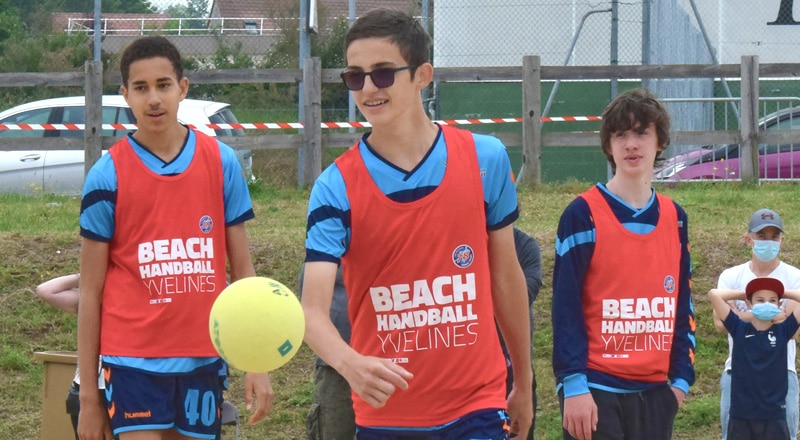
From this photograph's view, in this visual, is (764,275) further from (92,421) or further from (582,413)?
(92,421)

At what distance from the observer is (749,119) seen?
1437 cm

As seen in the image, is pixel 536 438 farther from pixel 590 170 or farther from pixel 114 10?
pixel 114 10

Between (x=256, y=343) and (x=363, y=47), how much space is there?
1062 mm

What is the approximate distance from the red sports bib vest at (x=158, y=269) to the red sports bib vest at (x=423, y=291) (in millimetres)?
1174

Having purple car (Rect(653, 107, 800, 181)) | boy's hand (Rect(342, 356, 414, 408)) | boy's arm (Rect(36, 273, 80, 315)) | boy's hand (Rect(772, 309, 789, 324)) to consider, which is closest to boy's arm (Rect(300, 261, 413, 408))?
boy's hand (Rect(342, 356, 414, 408))

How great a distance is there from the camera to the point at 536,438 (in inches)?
343

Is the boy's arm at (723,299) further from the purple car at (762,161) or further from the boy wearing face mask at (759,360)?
the purple car at (762,161)

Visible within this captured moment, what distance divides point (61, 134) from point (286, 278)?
280 inches

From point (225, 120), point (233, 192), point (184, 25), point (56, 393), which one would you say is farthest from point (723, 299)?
point (184, 25)

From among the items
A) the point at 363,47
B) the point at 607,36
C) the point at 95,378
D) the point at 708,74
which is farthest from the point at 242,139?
the point at 363,47

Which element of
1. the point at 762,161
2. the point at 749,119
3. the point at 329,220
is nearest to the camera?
the point at 329,220

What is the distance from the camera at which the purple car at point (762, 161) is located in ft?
51.2

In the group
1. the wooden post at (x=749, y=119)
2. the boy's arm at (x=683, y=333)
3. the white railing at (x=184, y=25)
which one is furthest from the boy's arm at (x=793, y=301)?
the white railing at (x=184, y=25)

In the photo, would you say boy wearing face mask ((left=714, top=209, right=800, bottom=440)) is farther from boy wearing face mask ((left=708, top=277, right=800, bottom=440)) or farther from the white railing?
the white railing
